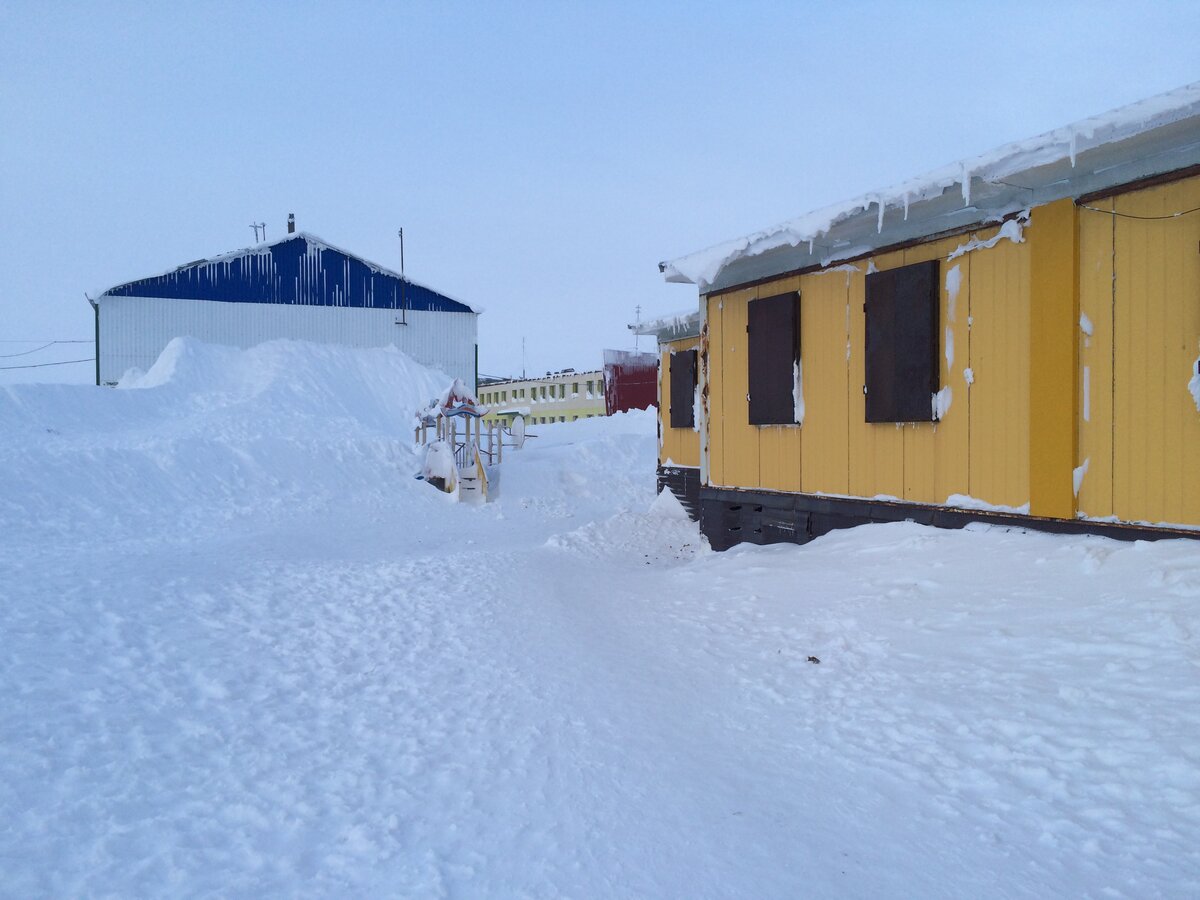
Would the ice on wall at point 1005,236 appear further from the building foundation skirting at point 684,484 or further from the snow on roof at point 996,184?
the building foundation skirting at point 684,484

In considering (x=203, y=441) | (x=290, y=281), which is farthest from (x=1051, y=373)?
(x=290, y=281)

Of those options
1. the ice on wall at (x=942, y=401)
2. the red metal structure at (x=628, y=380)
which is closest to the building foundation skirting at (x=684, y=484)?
the ice on wall at (x=942, y=401)

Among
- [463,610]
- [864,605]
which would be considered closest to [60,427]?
[463,610]

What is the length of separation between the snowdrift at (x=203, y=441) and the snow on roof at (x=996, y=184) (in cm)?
922

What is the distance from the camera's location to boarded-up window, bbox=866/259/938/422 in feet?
22.4

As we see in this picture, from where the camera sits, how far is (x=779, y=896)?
8.43ft

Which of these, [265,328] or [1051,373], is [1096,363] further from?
[265,328]

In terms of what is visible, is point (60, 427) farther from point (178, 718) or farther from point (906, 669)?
point (906, 669)

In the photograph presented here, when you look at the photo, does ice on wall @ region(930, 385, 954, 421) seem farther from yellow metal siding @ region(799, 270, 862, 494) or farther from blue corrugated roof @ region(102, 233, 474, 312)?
blue corrugated roof @ region(102, 233, 474, 312)

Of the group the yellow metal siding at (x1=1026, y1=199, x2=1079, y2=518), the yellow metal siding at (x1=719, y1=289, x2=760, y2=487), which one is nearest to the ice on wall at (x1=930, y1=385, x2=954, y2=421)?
the yellow metal siding at (x1=1026, y1=199, x2=1079, y2=518)

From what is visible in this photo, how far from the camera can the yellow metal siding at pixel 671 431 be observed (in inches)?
528

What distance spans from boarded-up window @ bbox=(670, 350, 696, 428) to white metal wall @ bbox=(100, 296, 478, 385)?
1706 cm

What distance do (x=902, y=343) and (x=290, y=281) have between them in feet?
81.1

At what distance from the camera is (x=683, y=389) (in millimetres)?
13688
